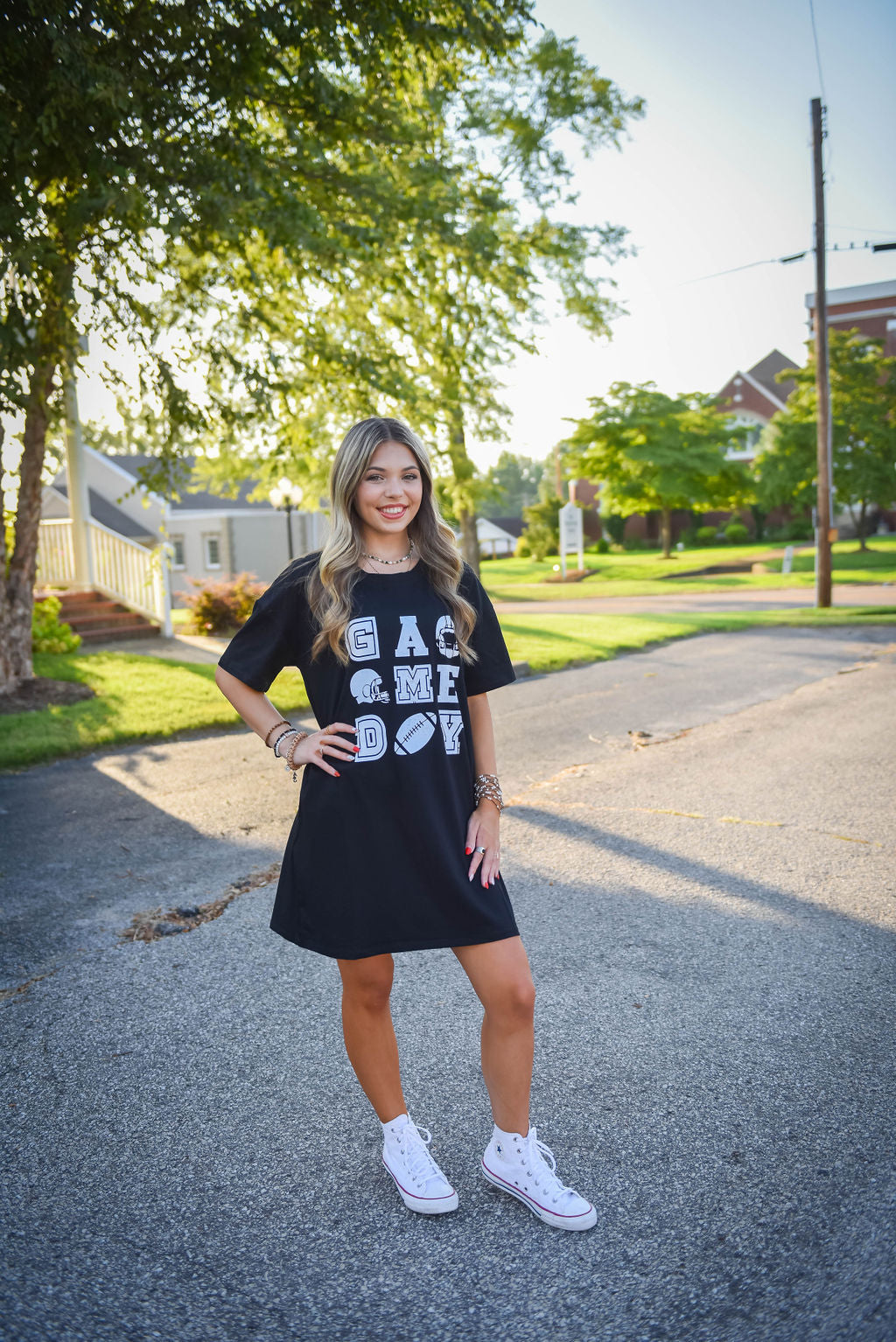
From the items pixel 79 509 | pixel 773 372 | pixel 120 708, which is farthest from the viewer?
pixel 773 372

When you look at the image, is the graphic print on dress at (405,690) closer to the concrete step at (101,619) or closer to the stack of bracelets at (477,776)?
the stack of bracelets at (477,776)

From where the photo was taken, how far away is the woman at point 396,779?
92.3 inches

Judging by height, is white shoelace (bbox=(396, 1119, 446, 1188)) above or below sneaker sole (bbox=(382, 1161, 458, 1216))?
above

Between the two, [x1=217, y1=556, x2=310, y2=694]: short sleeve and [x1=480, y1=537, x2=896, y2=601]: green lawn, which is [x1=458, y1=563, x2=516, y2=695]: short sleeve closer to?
[x1=217, y1=556, x2=310, y2=694]: short sleeve

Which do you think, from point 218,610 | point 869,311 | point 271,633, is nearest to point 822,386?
point 218,610

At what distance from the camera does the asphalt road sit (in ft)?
6.97

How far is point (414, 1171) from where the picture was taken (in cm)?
246

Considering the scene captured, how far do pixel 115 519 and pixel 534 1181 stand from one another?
3548 cm

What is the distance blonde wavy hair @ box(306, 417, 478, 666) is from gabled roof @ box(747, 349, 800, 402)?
2334 inches

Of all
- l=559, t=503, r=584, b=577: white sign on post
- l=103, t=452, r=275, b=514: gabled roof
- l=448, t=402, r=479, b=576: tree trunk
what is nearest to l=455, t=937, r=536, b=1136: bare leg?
l=448, t=402, r=479, b=576: tree trunk

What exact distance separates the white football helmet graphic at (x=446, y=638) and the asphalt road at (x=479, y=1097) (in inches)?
55.5

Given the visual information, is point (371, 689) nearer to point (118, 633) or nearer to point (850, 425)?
point (118, 633)

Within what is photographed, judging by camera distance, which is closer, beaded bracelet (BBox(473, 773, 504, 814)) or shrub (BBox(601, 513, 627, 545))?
beaded bracelet (BBox(473, 773, 504, 814))

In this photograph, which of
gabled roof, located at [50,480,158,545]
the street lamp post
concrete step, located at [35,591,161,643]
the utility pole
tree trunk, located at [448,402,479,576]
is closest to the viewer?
concrete step, located at [35,591,161,643]
